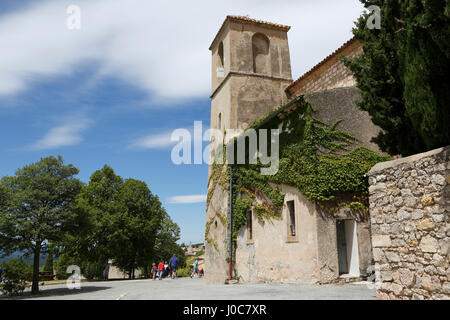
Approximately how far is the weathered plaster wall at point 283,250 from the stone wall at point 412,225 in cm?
612

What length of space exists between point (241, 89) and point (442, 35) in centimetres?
1747

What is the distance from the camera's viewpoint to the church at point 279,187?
511 inches

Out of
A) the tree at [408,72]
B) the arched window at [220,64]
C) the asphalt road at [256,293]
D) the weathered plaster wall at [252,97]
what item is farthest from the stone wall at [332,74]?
the asphalt road at [256,293]

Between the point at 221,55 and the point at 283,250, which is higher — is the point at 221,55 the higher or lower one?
the higher one

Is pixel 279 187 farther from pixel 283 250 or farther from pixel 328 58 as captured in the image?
pixel 328 58

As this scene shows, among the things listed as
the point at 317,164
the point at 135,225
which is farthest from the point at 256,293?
the point at 135,225

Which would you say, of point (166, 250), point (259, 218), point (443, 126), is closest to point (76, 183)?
point (259, 218)

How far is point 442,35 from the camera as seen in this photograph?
527cm

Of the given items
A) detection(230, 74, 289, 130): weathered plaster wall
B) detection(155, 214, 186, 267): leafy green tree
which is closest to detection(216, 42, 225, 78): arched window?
detection(230, 74, 289, 130): weathered plaster wall

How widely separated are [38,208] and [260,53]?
54.4 feet

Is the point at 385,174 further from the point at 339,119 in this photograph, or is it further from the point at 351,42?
the point at 351,42

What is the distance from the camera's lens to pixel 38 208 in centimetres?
1741

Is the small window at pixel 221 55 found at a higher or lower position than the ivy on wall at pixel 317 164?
higher

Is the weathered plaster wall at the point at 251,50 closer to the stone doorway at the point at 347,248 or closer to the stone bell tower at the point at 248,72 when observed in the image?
the stone bell tower at the point at 248,72
